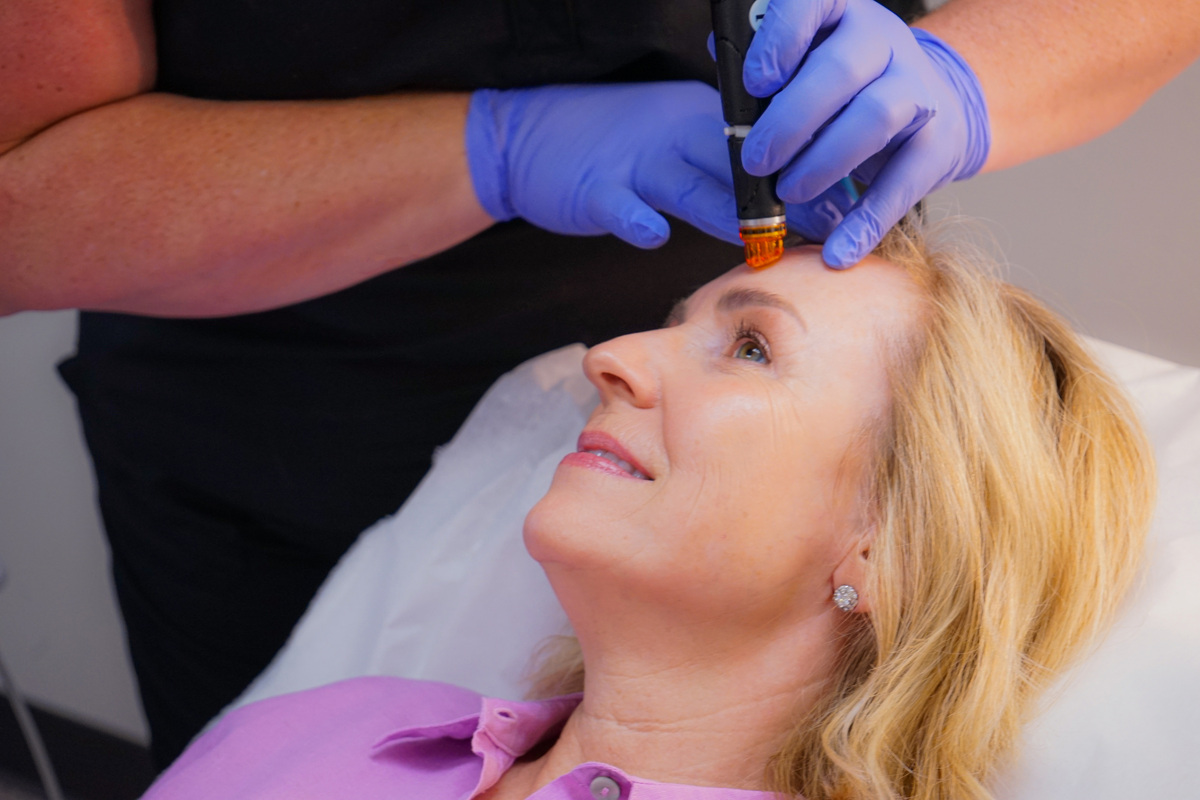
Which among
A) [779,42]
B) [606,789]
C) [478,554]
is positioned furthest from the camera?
[478,554]

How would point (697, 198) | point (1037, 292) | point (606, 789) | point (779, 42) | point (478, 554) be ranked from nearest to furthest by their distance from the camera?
point (779, 42) → point (606, 789) → point (697, 198) → point (478, 554) → point (1037, 292)

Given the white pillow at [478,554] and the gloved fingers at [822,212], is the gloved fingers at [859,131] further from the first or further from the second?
the white pillow at [478,554]

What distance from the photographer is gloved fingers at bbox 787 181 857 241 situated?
113 centimetres

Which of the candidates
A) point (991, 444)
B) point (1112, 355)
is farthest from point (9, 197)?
point (1112, 355)

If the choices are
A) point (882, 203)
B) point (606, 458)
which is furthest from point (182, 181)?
point (882, 203)

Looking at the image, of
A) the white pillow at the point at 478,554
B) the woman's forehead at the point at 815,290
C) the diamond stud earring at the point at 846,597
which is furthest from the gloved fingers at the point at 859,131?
the white pillow at the point at 478,554

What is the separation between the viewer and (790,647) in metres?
1.07

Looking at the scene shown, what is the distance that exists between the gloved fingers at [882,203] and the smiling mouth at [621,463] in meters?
0.32

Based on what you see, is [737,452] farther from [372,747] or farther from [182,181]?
[182,181]

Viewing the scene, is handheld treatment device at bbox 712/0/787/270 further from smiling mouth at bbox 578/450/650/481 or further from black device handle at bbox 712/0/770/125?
smiling mouth at bbox 578/450/650/481

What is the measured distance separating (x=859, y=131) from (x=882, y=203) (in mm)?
113

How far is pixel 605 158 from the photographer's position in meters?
1.21

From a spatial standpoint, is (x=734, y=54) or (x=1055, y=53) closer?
(x=734, y=54)

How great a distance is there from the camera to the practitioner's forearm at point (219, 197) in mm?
1135
